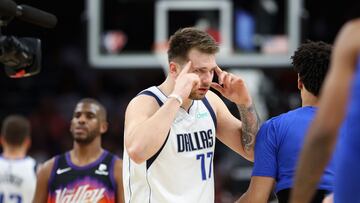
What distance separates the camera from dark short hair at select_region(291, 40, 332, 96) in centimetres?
481

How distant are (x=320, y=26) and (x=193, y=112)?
385 inches

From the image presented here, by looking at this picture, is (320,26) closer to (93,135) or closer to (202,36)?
(93,135)

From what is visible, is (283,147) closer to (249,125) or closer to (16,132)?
(249,125)

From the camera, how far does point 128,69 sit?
465 inches

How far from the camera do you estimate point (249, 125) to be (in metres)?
5.48

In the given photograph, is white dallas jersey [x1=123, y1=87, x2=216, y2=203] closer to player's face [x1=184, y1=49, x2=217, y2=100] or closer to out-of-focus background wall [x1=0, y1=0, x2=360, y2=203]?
player's face [x1=184, y1=49, x2=217, y2=100]

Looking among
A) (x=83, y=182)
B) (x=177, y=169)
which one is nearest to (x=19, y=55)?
(x=177, y=169)

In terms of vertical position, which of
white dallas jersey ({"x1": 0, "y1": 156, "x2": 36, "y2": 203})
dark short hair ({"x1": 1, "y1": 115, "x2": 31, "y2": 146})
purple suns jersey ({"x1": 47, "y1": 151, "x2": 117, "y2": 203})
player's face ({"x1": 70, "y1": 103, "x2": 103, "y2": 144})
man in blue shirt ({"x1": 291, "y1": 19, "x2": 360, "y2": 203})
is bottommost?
white dallas jersey ({"x1": 0, "y1": 156, "x2": 36, "y2": 203})

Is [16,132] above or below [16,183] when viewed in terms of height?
above

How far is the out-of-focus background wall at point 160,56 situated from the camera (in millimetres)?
11648

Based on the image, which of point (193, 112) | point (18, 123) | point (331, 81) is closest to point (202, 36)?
point (193, 112)

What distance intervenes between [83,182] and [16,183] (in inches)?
61.9

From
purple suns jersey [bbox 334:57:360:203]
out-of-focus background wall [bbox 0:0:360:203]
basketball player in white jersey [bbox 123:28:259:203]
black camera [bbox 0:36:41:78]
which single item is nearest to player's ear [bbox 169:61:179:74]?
basketball player in white jersey [bbox 123:28:259:203]

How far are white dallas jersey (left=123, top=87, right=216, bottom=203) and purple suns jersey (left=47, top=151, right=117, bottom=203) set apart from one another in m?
1.83
